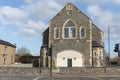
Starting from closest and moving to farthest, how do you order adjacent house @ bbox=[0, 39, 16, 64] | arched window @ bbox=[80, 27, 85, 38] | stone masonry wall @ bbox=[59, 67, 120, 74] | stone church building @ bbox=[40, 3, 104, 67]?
stone masonry wall @ bbox=[59, 67, 120, 74] < stone church building @ bbox=[40, 3, 104, 67] < arched window @ bbox=[80, 27, 85, 38] < adjacent house @ bbox=[0, 39, 16, 64]

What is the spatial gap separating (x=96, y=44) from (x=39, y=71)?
1830cm

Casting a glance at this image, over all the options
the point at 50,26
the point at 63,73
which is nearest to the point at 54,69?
the point at 63,73

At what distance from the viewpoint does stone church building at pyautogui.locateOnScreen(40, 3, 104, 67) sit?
58562mm

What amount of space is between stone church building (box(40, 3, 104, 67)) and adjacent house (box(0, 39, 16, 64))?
23.1 m

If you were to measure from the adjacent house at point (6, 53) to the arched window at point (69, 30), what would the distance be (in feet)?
87.3

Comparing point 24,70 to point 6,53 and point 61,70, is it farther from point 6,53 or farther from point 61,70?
point 6,53

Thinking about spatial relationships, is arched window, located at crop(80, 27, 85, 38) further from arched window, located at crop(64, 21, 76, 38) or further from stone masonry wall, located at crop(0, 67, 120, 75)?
stone masonry wall, located at crop(0, 67, 120, 75)

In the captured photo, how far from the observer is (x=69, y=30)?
60094 millimetres

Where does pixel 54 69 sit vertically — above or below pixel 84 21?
below

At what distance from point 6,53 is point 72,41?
1214 inches

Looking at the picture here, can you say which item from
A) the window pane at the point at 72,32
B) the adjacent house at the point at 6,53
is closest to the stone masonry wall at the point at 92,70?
the window pane at the point at 72,32

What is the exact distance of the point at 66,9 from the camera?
6062cm

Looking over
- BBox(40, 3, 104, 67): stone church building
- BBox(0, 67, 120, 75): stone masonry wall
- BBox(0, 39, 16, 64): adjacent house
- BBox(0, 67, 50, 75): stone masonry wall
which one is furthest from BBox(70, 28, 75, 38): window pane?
BBox(0, 39, 16, 64): adjacent house

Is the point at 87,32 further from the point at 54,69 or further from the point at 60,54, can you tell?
the point at 54,69
